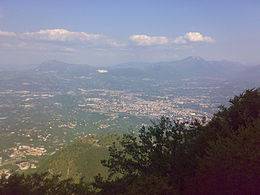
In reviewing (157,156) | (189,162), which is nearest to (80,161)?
(157,156)

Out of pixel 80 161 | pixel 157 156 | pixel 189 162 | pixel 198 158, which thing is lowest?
pixel 80 161

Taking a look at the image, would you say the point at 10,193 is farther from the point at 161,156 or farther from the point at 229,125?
the point at 229,125

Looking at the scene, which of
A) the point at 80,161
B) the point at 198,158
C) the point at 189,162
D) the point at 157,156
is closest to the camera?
the point at 198,158

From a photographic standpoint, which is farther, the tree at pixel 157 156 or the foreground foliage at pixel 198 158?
the tree at pixel 157 156

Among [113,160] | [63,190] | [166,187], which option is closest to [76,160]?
[113,160]

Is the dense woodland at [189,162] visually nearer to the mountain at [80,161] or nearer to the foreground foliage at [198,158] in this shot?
the foreground foliage at [198,158]

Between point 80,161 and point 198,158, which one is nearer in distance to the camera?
point 198,158

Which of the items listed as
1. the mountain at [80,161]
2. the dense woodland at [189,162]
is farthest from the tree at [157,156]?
the mountain at [80,161]

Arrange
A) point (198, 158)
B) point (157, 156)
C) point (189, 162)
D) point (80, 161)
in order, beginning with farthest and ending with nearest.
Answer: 1. point (80, 161)
2. point (157, 156)
3. point (189, 162)
4. point (198, 158)

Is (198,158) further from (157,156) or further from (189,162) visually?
(157,156)
